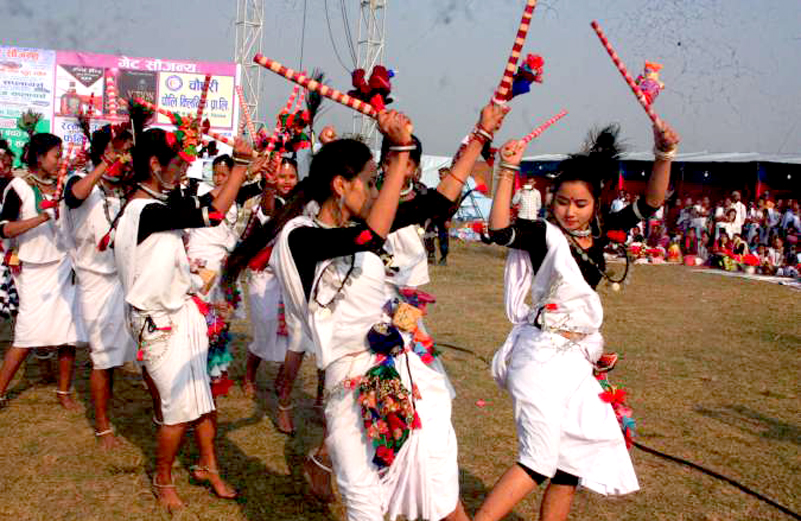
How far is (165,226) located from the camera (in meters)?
3.79

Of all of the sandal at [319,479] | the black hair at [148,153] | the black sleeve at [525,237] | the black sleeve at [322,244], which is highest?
the black hair at [148,153]

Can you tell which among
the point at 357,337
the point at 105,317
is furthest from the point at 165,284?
the point at 105,317

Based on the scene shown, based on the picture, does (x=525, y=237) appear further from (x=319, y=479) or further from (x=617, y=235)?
(x=319, y=479)

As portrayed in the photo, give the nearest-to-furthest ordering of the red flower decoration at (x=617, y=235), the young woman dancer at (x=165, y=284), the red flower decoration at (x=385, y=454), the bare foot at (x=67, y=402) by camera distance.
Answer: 1. the red flower decoration at (x=385, y=454)
2. the red flower decoration at (x=617, y=235)
3. the young woman dancer at (x=165, y=284)
4. the bare foot at (x=67, y=402)

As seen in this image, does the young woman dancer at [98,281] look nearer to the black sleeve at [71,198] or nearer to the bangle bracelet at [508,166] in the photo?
the black sleeve at [71,198]

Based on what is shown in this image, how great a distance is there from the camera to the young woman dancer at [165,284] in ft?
12.6

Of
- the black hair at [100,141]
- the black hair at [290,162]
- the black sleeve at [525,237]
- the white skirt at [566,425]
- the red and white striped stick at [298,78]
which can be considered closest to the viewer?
the red and white striped stick at [298,78]

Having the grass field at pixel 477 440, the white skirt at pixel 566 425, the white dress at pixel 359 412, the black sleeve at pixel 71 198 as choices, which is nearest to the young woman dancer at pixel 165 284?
the grass field at pixel 477 440

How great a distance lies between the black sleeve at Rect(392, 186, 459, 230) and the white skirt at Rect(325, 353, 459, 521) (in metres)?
0.66

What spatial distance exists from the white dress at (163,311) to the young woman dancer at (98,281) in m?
1.22

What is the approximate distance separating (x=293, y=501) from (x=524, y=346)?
73.6 inches

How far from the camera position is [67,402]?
5828mm

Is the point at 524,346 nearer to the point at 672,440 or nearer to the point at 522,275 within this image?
the point at 522,275

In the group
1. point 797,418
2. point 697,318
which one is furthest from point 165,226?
point 697,318
